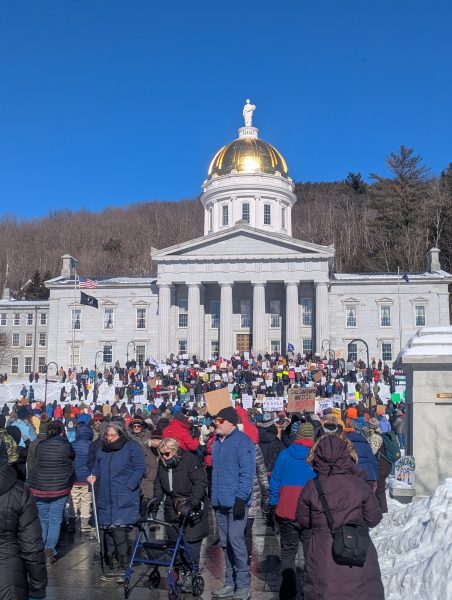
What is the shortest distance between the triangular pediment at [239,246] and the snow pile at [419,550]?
43650 mm

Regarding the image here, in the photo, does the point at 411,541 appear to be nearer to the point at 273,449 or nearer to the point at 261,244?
the point at 273,449

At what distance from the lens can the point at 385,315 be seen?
5253 cm

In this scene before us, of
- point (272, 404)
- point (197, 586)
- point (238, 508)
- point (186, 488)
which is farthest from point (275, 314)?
point (238, 508)

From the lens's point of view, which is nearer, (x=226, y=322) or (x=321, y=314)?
(x=321, y=314)

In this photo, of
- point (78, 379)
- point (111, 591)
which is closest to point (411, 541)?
point (111, 591)

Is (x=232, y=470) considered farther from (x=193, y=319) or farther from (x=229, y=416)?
(x=193, y=319)

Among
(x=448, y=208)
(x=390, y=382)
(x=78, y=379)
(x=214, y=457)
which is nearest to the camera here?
(x=214, y=457)

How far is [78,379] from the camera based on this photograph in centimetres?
4162

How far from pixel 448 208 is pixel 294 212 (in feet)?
114

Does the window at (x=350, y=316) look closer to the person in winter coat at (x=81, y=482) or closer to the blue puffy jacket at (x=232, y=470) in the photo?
the person in winter coat at (x=81, y=482)

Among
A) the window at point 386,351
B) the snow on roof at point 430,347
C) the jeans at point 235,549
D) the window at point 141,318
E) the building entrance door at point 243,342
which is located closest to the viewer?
the jeans at point 235,549

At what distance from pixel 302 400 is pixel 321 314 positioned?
1220 inches

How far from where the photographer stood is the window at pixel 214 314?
53.9 metres

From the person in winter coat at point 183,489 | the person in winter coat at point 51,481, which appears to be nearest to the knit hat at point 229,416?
the person in winter coat at point 183,489
